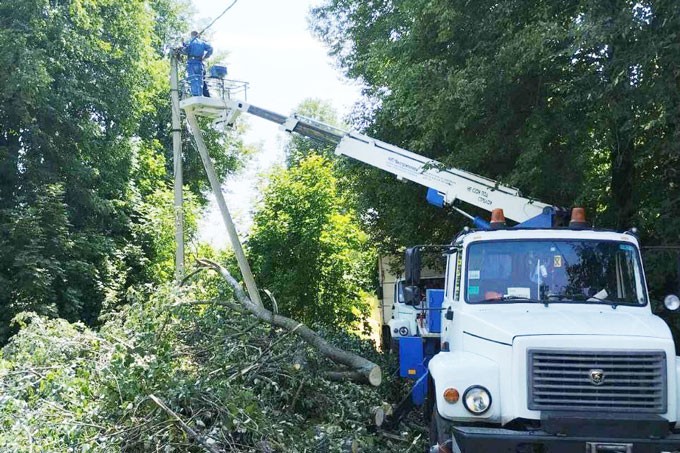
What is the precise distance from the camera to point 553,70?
9461 millimetres

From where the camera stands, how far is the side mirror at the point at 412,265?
638 centimetres

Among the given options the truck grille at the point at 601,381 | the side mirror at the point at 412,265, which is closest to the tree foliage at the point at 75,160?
the side mirror at the point at 412,265

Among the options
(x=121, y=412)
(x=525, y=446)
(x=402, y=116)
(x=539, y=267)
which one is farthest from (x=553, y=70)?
(x=121, y=412)

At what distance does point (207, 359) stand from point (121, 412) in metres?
2.16

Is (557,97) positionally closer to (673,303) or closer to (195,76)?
(673,303)

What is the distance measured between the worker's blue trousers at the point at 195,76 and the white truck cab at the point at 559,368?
7948 mm

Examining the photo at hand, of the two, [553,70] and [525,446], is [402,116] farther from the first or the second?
[525,446]

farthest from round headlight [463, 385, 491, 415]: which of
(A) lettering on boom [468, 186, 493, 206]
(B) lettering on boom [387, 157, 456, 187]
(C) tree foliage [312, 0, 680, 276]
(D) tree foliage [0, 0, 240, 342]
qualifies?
(D) tree foliage [0, 0, 240, 342]

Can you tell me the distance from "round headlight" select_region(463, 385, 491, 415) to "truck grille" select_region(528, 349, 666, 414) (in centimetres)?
33

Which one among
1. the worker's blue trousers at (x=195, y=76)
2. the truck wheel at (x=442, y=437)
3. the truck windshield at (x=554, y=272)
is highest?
the worker's blue trousers at (x=195, y=76)

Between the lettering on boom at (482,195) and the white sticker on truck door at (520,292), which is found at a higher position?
the lettering on boom at (482,195)

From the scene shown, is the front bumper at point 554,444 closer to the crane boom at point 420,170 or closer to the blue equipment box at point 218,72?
the crane boom at point 420,170

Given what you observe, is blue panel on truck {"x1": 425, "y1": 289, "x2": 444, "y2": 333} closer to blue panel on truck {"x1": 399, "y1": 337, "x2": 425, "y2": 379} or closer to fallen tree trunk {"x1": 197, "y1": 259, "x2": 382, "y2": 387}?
blue panel on truck {"x1": 399, "y1": 337, "x2": 425, "y2": 379}

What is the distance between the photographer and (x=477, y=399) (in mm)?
4992
